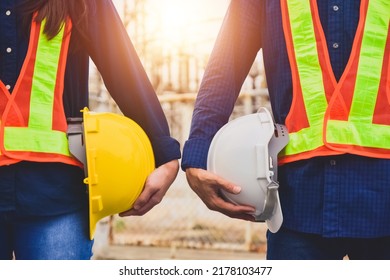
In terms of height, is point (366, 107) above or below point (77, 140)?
above

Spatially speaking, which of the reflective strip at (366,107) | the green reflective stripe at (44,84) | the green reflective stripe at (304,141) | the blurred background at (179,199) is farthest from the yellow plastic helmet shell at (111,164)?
the blurred background at (179,199)

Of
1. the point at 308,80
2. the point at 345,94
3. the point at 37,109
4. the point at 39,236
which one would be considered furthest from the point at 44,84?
the point at 345,94

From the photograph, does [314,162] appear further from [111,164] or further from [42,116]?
[42,116]

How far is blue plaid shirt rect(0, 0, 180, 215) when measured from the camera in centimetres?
180

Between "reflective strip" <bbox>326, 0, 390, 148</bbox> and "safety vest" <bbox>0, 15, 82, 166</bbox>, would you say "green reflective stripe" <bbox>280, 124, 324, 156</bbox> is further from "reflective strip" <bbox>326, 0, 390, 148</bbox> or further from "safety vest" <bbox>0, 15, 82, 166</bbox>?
"safety vest" <bbox>0, 15, 82, 166</bbox>

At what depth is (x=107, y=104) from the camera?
6559 mm

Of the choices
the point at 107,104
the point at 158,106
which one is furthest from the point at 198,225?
the point at 158,106

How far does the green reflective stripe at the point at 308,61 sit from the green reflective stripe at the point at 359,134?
0.06m

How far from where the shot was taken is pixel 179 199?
22.6ft

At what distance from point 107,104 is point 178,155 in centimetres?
459

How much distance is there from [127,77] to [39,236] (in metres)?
0.61

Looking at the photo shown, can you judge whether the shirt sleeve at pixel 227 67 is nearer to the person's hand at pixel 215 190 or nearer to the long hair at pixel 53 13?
the person's hand at pixel 215 190

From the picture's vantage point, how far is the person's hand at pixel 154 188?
76.5 inches
